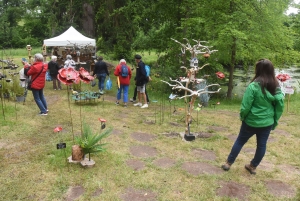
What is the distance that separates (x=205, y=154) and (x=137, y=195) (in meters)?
1.63

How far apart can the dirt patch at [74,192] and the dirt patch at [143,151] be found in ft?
3.96

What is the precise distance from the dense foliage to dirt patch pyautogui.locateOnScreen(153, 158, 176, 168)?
5856mm

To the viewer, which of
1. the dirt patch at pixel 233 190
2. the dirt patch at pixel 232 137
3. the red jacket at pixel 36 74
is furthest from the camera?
the red jacket at pixel 36 74

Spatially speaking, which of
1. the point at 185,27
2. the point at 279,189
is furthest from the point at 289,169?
the point at 185,27

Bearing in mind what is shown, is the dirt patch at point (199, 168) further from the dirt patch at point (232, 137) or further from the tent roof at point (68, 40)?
the tent roof at point (68, 40)

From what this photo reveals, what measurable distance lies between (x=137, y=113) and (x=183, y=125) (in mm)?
1467

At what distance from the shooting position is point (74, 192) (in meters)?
3.21

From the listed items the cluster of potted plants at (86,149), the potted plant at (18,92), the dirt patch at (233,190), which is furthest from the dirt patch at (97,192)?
the potted plant at (18,92)

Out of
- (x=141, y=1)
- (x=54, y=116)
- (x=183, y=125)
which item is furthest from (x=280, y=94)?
(x=141, y=1)

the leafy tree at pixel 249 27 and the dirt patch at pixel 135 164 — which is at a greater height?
the leafy tree at pixel 249 27

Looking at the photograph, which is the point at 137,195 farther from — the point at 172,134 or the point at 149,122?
the point at 149,122

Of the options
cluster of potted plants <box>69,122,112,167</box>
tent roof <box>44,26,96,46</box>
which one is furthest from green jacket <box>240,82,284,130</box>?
tent roof <box>44,26,96,46</box>

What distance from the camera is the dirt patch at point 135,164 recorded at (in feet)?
12.7

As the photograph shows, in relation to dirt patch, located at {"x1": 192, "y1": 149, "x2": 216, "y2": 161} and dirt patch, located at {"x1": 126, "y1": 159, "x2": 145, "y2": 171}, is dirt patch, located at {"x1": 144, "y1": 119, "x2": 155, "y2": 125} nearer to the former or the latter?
dirt patch, located at {"x1": 192, "y1": 149, "x2": 216, "y2": 161}
